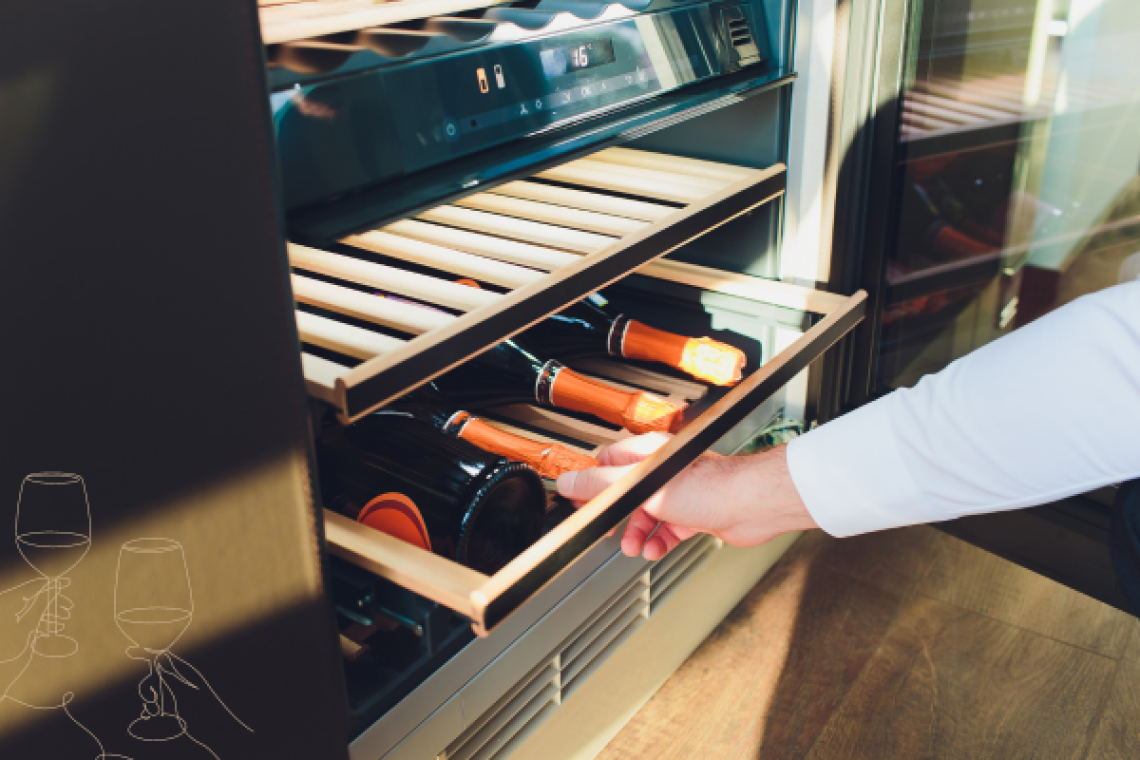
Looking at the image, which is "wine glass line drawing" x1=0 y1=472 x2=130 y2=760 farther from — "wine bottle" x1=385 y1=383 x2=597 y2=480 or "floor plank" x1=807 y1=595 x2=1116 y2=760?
"floor plank" x1=807 y1=595 x2=1116 y2=760

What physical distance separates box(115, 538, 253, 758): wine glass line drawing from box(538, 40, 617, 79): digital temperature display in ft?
1.92

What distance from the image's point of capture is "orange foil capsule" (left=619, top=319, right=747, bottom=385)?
114 centimetres

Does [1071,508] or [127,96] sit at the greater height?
[127,96]

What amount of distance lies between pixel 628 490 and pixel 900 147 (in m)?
0.76

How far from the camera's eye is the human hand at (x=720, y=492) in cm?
94

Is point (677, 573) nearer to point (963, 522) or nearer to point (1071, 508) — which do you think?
point (963, 522)

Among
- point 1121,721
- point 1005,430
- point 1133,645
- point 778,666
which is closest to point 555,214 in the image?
point 1005,430

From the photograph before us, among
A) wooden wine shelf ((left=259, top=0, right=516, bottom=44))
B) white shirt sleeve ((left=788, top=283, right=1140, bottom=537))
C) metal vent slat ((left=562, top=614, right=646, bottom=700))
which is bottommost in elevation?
metal vent slat ((left=562, top=614, right=646, bottom=700))

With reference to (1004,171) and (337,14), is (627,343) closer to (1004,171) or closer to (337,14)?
(337,14)

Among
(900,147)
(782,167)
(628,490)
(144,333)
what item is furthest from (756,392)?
(144,333)

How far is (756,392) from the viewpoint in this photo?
101cm

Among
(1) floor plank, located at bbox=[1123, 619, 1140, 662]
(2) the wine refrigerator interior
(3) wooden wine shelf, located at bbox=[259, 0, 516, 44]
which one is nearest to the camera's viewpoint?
(2) the wine refrigerator interior

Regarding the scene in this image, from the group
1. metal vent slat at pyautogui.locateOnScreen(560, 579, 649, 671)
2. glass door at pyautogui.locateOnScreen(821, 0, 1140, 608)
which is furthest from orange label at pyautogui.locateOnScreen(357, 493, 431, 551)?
glass door at pyautogui.locateOnScreen(821, 0, 1140, 608)

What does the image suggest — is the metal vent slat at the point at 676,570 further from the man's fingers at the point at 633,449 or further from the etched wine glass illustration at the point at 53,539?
the etched wine glass illustration at the point at 53,539
